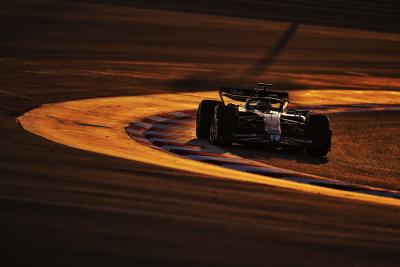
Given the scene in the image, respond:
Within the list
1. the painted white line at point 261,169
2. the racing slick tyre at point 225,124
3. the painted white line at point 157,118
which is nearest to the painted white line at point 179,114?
the painted white line at point 157,118

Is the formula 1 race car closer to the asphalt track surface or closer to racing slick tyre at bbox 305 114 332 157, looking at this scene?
racing slick tyre at bbox 305 114 332 157

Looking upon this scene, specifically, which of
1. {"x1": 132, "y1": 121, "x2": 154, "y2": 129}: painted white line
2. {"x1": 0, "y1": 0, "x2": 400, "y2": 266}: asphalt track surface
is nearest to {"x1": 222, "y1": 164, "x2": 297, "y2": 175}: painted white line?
{"x1": 0, "y1": 0, "x2": 400, "y2": 266}: asphalt track surface

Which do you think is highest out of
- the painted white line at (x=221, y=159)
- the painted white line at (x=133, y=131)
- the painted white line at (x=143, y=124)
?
the painted white line at (x=221, y=159)

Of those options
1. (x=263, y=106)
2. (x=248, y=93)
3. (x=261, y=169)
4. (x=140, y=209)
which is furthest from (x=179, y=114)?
(x=140, y=209)

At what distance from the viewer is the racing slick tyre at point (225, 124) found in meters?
13.8

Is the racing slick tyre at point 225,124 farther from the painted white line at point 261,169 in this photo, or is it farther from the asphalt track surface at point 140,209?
the asphalt track surface at point 140,209

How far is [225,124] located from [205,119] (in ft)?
2.82

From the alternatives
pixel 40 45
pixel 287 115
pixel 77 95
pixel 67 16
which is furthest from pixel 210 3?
pixel 287 115

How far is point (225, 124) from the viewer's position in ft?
45.4

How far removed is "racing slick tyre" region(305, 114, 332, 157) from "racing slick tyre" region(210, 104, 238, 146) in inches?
34.3

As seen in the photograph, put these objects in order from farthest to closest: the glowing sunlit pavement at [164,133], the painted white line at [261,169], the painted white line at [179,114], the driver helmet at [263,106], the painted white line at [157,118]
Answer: the painted white line at [179,114] < the painted white line at [157,118] < the driver helmet at [263,106] < the painted white line at [261,169] < the glowing sunlit pavement at [164,133]

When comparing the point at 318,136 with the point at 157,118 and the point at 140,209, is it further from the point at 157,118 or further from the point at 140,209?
the point at 140,209

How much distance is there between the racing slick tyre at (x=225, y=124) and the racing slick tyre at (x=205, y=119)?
0.67 m

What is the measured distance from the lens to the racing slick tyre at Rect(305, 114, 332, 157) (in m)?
13.8
